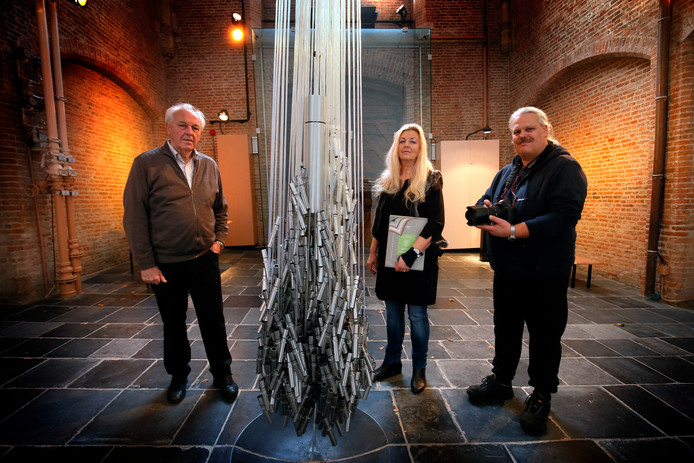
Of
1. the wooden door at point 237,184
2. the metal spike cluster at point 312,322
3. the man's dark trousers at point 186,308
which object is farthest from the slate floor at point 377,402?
the wooden door at point 237,184

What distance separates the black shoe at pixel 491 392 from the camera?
2.00 m

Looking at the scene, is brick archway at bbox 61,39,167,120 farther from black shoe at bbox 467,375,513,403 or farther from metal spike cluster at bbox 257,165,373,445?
black shoe at bbox 467,375,513,403

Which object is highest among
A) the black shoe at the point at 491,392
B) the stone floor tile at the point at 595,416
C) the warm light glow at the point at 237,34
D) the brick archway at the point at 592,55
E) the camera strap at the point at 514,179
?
the warm light glow at the point at 237,34

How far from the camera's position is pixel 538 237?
1.63 meters

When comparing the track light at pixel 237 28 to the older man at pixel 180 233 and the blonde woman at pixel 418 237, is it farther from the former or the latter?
the blonde woman at pixel 418 237

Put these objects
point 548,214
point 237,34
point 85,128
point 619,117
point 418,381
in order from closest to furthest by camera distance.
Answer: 1. point 548,214
2. point 418,381
3. point 619,117
4. point 85,128
5. point 237,34

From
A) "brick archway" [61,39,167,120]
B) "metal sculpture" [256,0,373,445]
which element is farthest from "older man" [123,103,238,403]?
"brick archway" [61,39,167,120]

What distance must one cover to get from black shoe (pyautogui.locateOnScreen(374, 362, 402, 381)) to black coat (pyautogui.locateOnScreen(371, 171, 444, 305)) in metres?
0.51

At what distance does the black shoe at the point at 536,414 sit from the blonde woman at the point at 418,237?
567 millimetres

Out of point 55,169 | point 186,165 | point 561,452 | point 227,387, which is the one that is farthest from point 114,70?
point 561,452

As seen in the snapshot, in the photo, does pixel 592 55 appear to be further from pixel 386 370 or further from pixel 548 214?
pixel 386 370

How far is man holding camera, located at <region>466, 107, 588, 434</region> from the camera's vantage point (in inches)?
63.5

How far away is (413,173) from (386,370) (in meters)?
1.27

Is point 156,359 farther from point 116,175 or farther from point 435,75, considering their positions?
point 435,75
